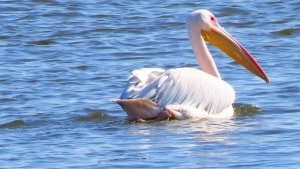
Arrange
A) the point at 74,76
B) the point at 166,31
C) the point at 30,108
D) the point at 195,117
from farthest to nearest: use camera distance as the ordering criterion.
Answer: the point at 166,31 → the point at 74,76 → the point at 30,108 → the point at 195,117

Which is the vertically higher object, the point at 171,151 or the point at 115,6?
the point at 171,151

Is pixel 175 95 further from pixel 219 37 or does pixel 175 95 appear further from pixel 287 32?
pixel 287 32

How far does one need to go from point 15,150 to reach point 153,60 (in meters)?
4.47

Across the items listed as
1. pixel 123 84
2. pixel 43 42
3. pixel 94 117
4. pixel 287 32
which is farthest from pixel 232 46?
pixel 43 42

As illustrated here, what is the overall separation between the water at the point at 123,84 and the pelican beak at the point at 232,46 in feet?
0.93

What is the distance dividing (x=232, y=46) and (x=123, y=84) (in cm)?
125

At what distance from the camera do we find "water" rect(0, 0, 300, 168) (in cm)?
798

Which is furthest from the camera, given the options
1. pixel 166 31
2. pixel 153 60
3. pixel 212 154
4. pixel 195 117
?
pixel 166 31

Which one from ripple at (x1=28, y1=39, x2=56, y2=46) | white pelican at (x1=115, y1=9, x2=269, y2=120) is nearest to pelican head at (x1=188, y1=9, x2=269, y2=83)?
white pelican at (x1=115, y1=9, x2=269, y2=120)

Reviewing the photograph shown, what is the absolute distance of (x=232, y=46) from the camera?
1061 cm

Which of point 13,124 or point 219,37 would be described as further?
point 219,37

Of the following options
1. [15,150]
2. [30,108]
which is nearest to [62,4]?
[30,108]

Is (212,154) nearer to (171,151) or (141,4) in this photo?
(171,151)

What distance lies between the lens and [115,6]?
657 inches
